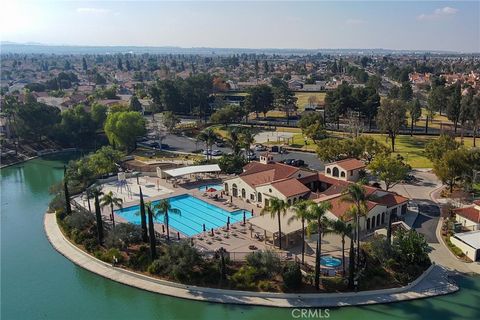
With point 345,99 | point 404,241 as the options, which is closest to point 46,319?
point 404,241

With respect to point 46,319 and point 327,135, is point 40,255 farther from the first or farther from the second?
point 327,135

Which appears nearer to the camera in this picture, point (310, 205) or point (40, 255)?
point (310, 205)

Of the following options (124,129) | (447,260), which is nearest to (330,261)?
(447,260)

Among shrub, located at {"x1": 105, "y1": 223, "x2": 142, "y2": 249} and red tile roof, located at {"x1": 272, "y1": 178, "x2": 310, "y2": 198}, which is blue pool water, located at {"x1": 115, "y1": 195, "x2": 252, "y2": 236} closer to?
shrub, located at {"x1": 105, "y1": 223, "x2": 142, "y2": 249}

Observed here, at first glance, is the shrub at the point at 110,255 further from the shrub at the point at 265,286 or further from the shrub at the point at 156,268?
the shrub at the point at 265,286

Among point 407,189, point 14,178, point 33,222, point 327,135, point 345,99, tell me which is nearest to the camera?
point 33,222

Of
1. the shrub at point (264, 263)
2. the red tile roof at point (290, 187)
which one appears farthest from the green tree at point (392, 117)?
the shrub at point (264, 263)
